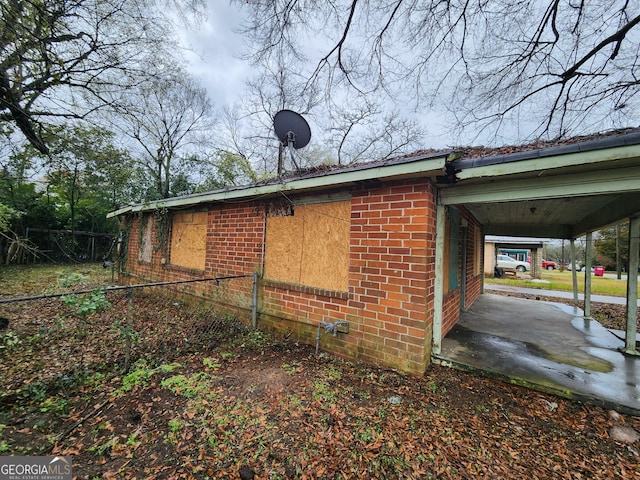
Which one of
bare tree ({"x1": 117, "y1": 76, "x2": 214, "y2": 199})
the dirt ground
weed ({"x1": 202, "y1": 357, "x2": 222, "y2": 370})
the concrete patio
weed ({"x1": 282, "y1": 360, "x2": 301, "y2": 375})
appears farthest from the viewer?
bare tree ({"x1": 117, "y1": 76, "x2": 214, "y2": 199})

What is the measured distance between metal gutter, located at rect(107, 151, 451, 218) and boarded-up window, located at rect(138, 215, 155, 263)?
330 cm

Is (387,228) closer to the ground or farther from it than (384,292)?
farther from it

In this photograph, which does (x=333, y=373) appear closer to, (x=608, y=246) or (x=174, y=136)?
(x=174, y=136)

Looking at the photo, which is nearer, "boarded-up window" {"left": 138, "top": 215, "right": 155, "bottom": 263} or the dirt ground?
the dirt ground

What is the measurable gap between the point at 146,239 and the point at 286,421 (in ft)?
24.6

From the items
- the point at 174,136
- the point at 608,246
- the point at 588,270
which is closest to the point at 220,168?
the point at 174,136

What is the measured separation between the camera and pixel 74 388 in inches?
113

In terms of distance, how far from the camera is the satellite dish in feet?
16.4

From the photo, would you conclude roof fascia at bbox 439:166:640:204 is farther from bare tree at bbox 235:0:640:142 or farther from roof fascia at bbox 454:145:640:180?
bare tree at bbox 235:0:640:142

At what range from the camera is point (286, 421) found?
2.32m

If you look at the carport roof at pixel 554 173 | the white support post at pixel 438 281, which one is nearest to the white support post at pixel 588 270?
the carport roof at pixel 554 173

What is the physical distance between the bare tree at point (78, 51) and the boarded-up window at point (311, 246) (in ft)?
11.0

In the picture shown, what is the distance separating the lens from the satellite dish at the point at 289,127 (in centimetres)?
500

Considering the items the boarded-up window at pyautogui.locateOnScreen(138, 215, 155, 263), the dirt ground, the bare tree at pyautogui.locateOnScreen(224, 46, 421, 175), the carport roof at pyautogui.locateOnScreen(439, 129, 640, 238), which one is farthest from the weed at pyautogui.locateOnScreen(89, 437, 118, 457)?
the bare tree at pyautogui.locateOnScreen(224, 46, 421, 175)
